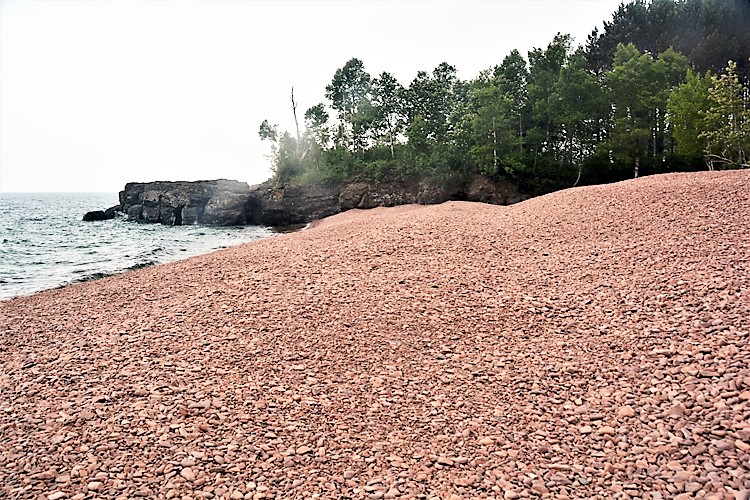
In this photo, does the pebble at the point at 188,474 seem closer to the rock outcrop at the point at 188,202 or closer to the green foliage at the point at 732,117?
the green foliage at the point at 732,117

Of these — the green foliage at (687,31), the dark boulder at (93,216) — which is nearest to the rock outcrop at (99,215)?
the dark boulder at (93,216)

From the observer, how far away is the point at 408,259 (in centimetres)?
781

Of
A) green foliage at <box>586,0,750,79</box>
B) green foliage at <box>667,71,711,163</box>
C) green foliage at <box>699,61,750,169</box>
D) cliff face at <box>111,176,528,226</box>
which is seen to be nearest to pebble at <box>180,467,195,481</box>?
green foliage at <box>699,61,750,169</box>

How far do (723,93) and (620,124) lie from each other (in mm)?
7401

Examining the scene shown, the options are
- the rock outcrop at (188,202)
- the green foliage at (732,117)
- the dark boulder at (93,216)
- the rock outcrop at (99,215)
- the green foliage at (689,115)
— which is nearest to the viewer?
the green foliage at (732,117)

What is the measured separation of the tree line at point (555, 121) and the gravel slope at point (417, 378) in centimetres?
1394

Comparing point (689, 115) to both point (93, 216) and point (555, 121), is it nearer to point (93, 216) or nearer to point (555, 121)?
point (555, 121)

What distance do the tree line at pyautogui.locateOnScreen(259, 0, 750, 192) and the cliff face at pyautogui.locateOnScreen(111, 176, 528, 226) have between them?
0.82 meters

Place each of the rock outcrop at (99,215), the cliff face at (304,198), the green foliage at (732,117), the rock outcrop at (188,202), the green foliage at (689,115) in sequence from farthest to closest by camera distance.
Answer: the rock outcrop at (99,215), the rock outcrop at (188,202), the cliff face at (304,198), the green foliage at (689,115), the green foliage at (732,117)

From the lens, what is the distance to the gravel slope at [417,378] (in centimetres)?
310

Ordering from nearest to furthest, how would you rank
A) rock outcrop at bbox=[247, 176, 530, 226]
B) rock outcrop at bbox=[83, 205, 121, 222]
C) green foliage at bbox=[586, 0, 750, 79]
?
1. green foliage at bbox=[586, 0, 750, 79]
2. rock outcrop at bbox=[247, 176, 530, 226]
3. rock outcrop at bbox=[83, 205, 121, 222]

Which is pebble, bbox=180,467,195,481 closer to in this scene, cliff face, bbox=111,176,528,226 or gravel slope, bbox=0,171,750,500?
gravel slope, bbox=0,171,750,500

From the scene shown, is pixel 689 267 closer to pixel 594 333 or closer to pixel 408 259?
pixel 594 333

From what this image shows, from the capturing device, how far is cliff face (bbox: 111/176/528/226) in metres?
26.6
